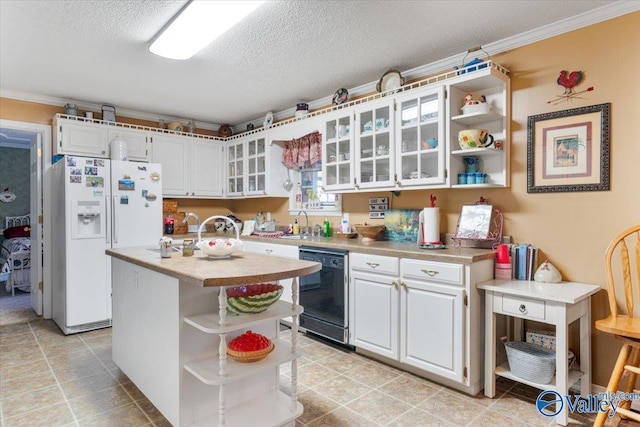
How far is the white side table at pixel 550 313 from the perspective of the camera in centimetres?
208

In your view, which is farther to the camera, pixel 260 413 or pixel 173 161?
pixel 173 161

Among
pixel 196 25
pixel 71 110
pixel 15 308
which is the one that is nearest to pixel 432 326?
pixel 196 25

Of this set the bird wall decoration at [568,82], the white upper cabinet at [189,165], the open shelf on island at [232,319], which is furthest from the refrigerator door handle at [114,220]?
the bird wall decoration at [568,82]

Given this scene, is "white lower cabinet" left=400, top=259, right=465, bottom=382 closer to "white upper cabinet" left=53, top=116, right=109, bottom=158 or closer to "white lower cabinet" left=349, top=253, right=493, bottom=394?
→ "white lower cabinet" left=349, top=253, right=493, bottom=394

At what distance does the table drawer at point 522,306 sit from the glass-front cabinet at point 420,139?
0.92 metres

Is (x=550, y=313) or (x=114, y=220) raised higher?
(x=114, y=220)

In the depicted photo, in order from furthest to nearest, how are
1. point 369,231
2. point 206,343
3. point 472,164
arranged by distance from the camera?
point 369,231 → point 472,164 → point 206,343

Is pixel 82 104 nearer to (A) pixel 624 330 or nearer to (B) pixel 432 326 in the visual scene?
(B) pixel 432 326

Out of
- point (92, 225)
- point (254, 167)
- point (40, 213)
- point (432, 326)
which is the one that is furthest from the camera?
point (254, 167)

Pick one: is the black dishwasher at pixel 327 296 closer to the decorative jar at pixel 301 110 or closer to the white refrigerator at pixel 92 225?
the decorative jar at pixel 301 110

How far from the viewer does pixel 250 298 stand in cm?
188

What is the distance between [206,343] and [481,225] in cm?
204

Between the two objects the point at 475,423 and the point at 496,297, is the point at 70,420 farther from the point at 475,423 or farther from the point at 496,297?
the point at 496,297

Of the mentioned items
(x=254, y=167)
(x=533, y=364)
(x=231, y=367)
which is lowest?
(x=533, y=364)
